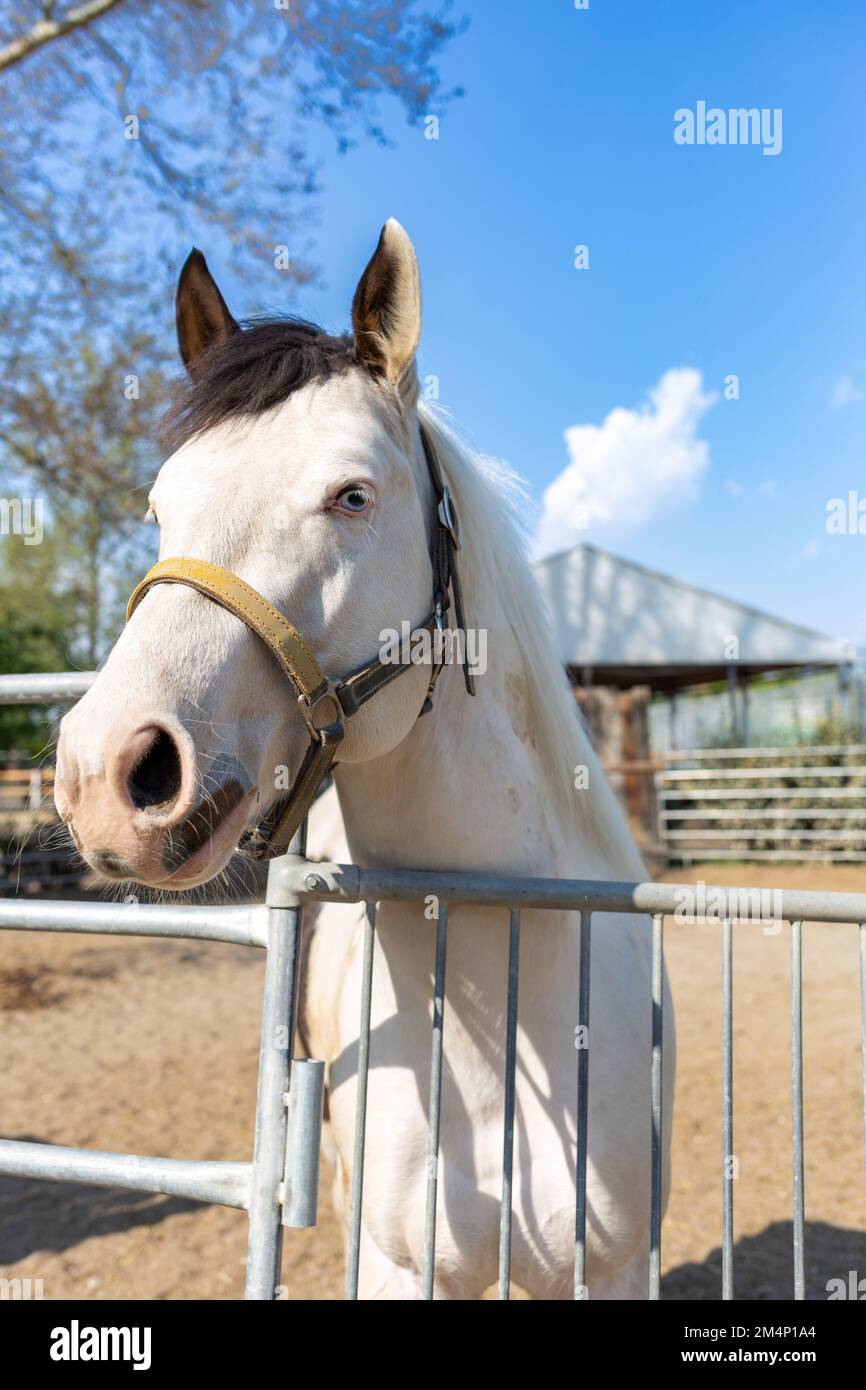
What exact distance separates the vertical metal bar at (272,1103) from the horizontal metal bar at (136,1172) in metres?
0.04

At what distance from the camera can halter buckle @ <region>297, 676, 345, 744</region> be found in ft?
4.44

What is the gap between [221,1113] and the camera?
4.74 meters

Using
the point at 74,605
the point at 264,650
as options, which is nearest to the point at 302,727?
the point at 264,650

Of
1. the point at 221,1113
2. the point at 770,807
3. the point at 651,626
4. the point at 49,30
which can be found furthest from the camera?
the point at 651,626

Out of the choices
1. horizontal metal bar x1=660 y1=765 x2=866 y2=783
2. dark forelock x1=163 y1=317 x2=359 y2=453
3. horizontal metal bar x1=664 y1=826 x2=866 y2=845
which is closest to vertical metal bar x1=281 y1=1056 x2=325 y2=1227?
dark forelock x1=163 y1=317 x2=359 y2=453

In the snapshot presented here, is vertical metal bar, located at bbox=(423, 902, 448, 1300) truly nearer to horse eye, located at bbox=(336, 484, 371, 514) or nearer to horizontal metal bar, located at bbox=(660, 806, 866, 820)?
horse eye, located at bbox=(336, 484, 371, 514)

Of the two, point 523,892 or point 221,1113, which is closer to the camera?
point 523,892

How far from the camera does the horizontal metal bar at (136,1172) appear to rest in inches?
52.6

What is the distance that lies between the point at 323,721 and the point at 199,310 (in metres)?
1.05

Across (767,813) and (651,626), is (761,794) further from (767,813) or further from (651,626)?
(651,626)

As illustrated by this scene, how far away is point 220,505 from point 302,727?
385mm

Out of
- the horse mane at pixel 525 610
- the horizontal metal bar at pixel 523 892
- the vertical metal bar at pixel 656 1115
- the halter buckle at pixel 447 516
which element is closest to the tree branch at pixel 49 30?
the horse mane at pixel 525 610

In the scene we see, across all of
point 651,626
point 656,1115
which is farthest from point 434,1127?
point 651,626
